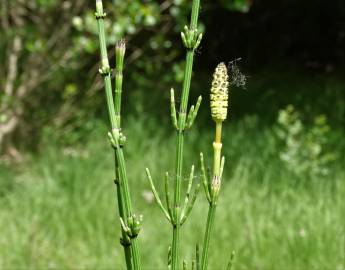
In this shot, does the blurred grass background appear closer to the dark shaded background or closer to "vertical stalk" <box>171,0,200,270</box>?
the dark shaded background

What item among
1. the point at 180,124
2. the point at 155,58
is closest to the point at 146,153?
the point at 155,58

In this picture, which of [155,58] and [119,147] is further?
[155,58]

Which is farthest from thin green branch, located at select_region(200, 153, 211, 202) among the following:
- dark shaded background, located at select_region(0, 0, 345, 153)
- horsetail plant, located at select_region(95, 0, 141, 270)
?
dark shaded background, located at select_region(0, 0, 345, 153)

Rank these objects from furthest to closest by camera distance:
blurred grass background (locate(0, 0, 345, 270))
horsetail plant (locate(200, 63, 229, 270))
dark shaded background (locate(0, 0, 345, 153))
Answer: dark shaded background (locate(0, 0, 345, 153)) → blurred grass background (locate(0, 0, 345, 270)) → horsetail plant (locate(200, 63, 229, 270))

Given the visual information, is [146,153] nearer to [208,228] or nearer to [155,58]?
[155,58]

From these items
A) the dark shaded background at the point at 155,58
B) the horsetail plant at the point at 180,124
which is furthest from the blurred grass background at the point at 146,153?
the horsetail plant at the point at 180,124

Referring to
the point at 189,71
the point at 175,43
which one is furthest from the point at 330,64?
the point at 189,71

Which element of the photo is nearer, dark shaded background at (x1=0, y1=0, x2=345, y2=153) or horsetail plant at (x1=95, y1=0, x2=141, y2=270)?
horsetail plant at (x1=95, y1=0, x2=141, y2=270)

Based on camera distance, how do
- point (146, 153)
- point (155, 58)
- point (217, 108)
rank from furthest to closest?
1. point (155, 58)
2. point (146, 153)
3. point (217, 108)
